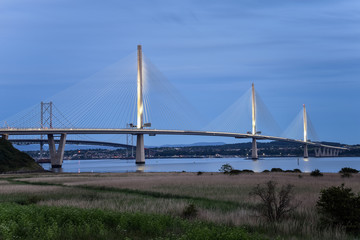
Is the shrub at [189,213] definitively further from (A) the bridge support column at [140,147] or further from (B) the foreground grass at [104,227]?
(A) the bridge support column at [140,147]

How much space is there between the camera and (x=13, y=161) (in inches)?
3420

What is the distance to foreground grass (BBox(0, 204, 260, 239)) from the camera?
11.6m

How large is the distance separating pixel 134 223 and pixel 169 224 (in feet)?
3.68

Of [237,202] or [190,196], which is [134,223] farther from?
[190,196]

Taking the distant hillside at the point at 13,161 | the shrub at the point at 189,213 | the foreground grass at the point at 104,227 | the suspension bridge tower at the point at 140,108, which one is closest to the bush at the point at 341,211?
the foreground grass at the point at 104,227

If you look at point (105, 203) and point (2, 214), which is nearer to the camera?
point (2, 214)

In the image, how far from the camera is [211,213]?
16656 millimetres

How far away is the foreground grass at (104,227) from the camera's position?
11641 mm

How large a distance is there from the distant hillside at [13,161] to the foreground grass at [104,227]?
6964cm

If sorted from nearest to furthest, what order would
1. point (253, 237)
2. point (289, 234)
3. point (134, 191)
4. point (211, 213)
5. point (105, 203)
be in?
1. point (253, 237)
2. point (289, 234)
3. point (211, 213)
4. point (105, 203)
5. point (134, 191)

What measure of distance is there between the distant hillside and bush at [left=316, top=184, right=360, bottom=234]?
73809mm

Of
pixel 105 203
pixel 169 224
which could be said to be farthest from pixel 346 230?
pixel 105 203

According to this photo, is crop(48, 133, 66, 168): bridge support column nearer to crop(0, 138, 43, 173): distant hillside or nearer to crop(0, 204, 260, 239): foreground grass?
crop(0, 138, 43, 173): distant hillside

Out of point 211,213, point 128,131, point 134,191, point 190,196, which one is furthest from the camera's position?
point 128,131
